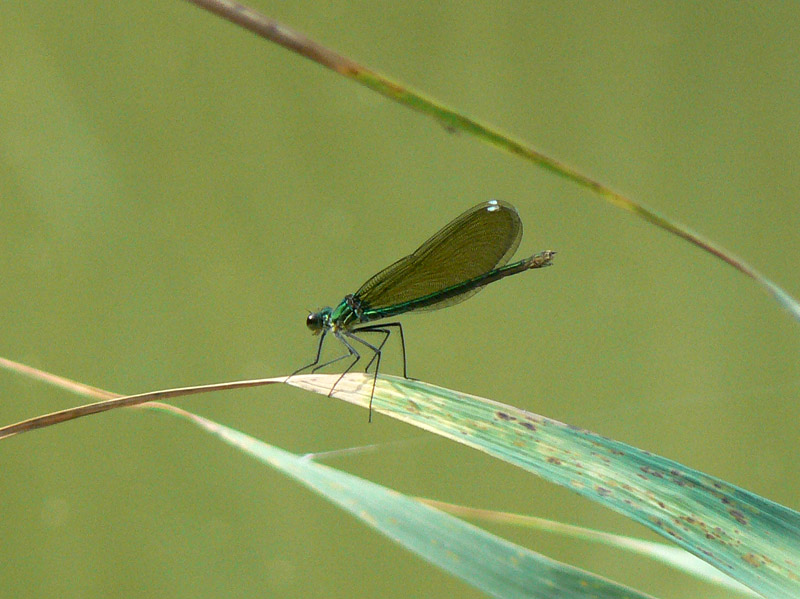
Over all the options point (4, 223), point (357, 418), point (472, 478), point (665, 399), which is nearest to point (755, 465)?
point (665, 399)

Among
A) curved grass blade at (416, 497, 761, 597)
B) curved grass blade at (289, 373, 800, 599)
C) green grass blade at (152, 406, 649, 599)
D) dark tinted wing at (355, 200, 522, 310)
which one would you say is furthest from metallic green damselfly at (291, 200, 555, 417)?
green grass blade at (152, 406, 649, 599)

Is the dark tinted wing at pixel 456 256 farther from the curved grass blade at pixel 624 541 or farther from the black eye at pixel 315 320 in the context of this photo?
the curved grass blade at pixel 624 541

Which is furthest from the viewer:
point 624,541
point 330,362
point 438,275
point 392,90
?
point 438,275

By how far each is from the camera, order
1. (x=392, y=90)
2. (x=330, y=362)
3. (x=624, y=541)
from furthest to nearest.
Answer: (x=330, y=362) < (x=624, y=541) < (x=392, y=90)

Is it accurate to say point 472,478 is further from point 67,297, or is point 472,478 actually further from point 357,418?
point 67,297

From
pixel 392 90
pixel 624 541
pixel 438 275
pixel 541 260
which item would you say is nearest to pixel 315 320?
pixel 438 275

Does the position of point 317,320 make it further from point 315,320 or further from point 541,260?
point 541,260
